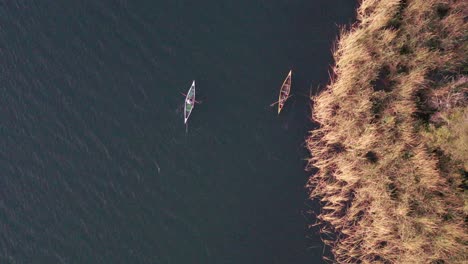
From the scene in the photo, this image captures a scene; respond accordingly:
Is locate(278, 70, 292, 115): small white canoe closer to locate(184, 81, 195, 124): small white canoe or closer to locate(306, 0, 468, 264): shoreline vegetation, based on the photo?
locate(306, 0, 468, 264): shoreline vegetation

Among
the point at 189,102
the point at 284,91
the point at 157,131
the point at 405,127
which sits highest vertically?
the point at 189,102

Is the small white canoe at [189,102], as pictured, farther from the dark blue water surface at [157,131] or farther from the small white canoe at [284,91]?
the small white canoe at [284,91]

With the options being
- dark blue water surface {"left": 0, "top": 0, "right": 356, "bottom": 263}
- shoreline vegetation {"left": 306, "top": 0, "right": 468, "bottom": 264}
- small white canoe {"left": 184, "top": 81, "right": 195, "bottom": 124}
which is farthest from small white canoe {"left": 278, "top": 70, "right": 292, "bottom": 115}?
small white canoe {"left": 184, "top": 81, "right": 195, "bottom": 124}

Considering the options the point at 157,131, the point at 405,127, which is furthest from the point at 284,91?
the point at 157,131

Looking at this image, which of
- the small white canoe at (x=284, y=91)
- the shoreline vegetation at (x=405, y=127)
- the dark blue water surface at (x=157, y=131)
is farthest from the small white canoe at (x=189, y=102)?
the shoreline vegetation at (x=405, y=127)

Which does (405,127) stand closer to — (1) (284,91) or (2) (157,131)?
(1) (284,91)

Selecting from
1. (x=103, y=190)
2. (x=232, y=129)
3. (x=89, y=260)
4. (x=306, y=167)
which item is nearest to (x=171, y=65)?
(x=232, y=129)
